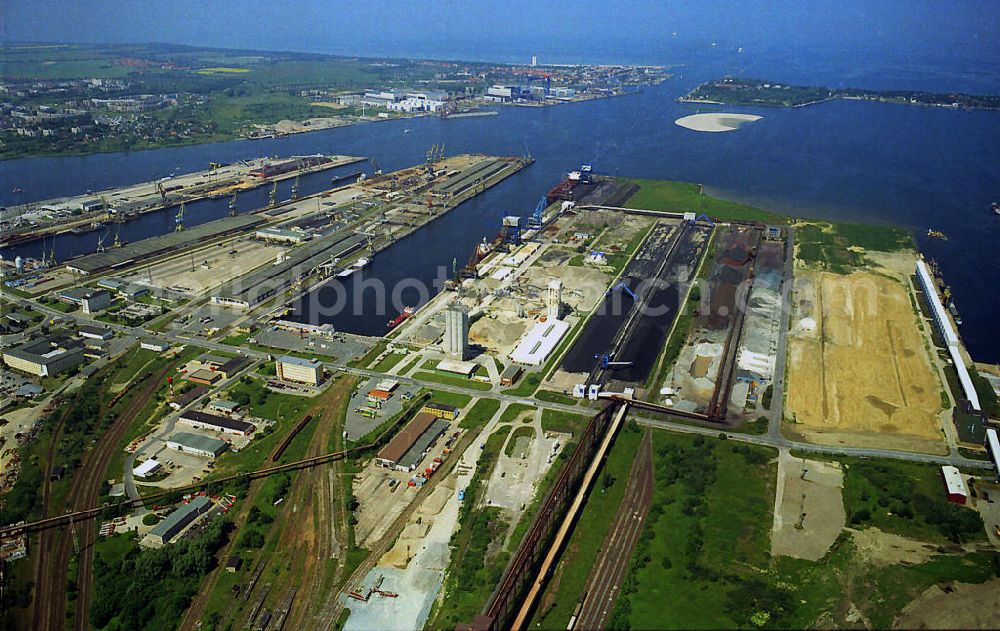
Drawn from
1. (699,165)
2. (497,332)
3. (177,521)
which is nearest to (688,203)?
(699,165)

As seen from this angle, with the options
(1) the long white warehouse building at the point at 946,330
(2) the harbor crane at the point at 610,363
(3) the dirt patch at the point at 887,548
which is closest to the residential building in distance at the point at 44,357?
(2) the harbor crane at the point at 610,363

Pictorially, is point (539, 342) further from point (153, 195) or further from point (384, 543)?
point (153, 195)

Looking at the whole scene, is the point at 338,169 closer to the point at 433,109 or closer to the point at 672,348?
the point at 433,109

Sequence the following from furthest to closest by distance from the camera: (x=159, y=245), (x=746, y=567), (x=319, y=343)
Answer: (x=159, y=245), (x=319, y=343), (x=746, y=567)

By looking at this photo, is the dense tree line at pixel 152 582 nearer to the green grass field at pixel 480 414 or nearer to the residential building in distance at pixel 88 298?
the green grass field at pixel 480 414

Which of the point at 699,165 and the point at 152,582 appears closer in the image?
the point at 152,582

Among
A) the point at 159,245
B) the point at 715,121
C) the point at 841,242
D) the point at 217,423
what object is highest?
the point at 715,121

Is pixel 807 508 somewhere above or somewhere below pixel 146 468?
above
